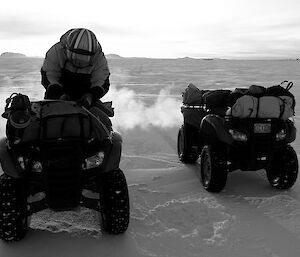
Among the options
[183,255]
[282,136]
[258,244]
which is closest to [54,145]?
[183,255]

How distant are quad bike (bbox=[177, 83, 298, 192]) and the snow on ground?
21cm

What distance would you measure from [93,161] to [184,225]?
1302 mm

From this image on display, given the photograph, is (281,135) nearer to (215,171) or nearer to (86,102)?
(215,171)

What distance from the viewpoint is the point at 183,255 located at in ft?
11.7

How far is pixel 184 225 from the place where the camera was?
418cm

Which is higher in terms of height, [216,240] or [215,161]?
[215,161]

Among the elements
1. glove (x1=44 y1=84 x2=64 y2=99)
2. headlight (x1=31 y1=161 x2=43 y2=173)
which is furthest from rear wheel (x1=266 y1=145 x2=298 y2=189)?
headlight (x1=31 y1=161 x2=43 y2=173)

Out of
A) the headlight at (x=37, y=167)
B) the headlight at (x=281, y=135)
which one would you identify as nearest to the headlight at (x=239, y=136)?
the headlight at (x=281, y=135)

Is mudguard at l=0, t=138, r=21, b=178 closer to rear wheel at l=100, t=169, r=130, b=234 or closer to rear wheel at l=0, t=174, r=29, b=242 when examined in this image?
rear wheel at l=0, t=174, r=29, b=242

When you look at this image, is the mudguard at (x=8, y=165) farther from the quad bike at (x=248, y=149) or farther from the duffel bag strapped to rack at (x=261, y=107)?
the duffel bag strapped to rack at (x=261, y=107)

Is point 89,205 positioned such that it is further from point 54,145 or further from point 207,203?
point 207,203

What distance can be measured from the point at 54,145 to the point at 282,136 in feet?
9.67

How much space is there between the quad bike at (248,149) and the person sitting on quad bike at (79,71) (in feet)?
5.01

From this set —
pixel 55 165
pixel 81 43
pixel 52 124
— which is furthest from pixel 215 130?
pixel 55 165
